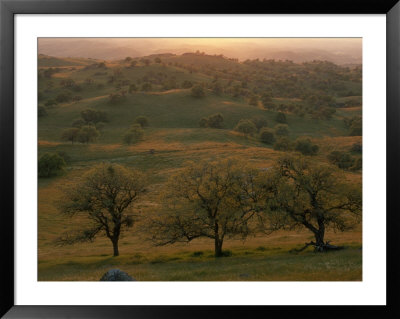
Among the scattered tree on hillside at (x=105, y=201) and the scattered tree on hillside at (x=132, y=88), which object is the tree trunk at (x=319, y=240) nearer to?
the scattered tree on hillside at (x=105, y=201)

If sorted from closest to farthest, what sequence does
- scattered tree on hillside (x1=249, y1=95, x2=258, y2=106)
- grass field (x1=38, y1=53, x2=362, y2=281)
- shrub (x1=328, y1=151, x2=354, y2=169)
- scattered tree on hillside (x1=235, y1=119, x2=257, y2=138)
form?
1. grass field (x1=38, y1=53, x2=362, y2=281)
2. shrub (x1=328, y1=151, x2=354, y2=169)
3. scattered tree on hillside (x1=235, y1=119, x2=257, y2=138)
4. scattered tree on hillside (x1=249, y1=95, x2=258, y2=106)

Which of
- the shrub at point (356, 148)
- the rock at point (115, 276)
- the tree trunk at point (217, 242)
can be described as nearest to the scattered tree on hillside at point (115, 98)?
the tree trunk at point (217, 242)

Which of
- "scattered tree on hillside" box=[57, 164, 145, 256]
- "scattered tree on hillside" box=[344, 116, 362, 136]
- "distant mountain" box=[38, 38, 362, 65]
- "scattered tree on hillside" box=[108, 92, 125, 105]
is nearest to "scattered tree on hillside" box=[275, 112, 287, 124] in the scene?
"scattered tree on hillside" box=[344, 116, 362, 136]

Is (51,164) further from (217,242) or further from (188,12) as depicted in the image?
(188,12)

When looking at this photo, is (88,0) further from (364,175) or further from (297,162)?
(297,162)

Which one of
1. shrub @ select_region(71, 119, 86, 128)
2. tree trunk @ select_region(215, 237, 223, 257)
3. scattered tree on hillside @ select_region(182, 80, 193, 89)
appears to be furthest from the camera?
scattered tree on hillside @ select_region(182, 80, 193, 89)

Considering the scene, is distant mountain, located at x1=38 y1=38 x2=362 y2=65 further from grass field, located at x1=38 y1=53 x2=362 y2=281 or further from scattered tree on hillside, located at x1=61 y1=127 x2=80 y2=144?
scattered tree on hillside, located at x1=61 y1=127 x2=80 y2=144
